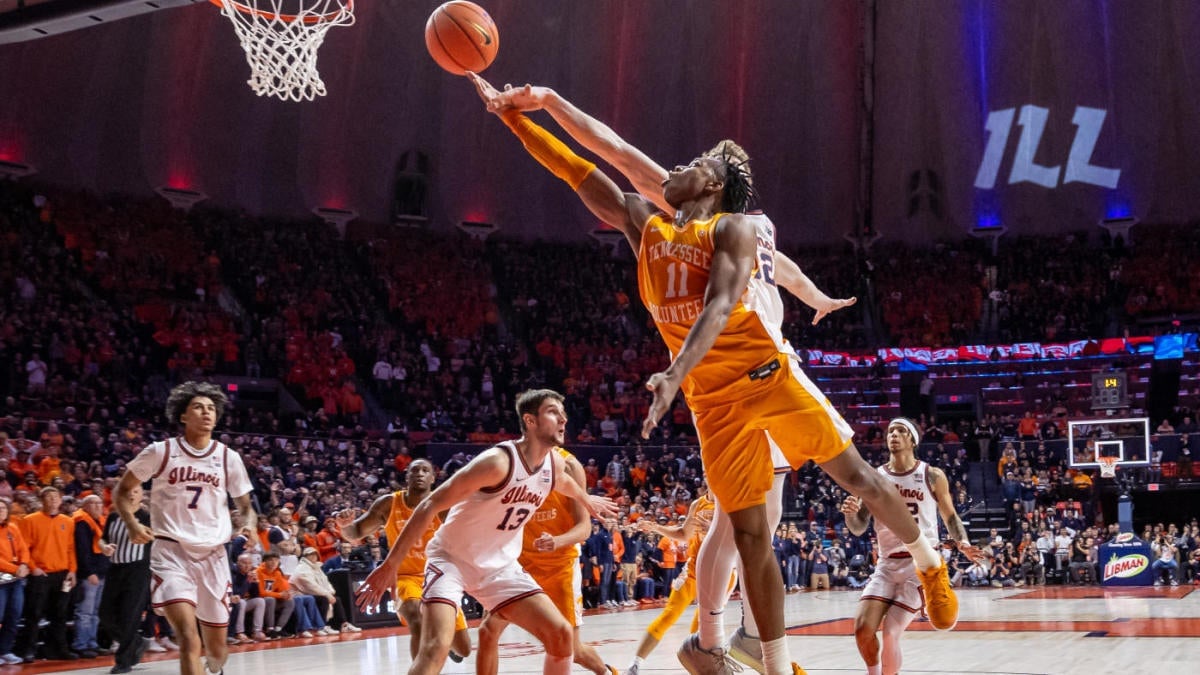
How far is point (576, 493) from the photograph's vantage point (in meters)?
6.21

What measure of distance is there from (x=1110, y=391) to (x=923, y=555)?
78.4ft

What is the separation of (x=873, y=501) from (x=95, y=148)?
931 inches

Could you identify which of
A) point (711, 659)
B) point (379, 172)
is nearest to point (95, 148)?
point (379, 172)

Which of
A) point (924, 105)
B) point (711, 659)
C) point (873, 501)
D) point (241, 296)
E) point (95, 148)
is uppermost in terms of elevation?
point (924, 105)

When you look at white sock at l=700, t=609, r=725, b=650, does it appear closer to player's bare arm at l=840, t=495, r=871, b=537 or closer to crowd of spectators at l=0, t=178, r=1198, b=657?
player's bare arm at l=840, t=495, r=871, b=537

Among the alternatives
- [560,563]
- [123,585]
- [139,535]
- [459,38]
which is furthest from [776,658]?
[123,585]

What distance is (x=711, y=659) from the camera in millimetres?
5129

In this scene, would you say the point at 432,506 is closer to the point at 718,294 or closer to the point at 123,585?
the point at 718,294

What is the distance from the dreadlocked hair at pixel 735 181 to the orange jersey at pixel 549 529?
8.53ft

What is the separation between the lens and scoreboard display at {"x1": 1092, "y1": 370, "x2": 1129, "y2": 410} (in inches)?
1039

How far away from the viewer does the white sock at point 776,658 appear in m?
4.34

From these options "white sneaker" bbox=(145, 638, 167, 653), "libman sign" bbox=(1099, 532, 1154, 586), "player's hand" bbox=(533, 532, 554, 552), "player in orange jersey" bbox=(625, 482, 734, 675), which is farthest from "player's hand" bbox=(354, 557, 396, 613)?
"libman sign" bbox=(1099, 532, 1154, 586)

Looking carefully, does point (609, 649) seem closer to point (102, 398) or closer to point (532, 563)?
point (532, 563)

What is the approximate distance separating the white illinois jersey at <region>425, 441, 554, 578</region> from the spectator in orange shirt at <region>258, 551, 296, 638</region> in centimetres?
742
